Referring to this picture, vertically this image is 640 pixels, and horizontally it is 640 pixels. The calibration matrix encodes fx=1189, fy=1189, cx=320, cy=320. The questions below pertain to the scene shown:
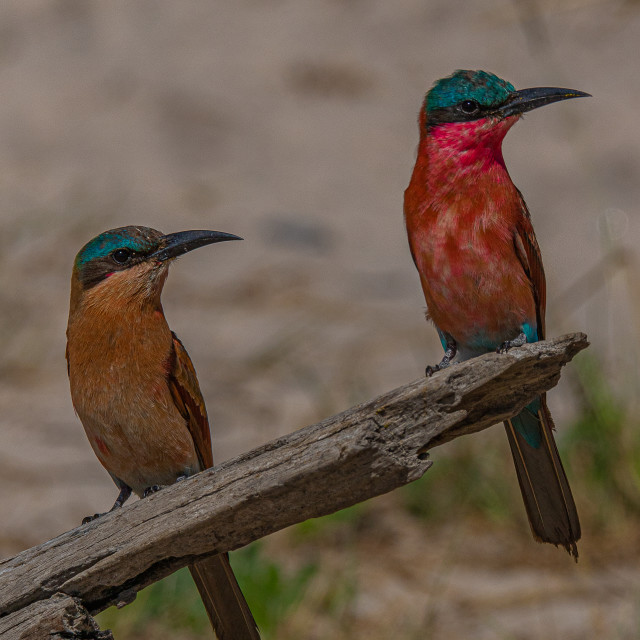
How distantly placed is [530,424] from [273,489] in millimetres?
1009

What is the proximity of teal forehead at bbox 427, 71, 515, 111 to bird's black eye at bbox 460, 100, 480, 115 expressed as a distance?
1 cm

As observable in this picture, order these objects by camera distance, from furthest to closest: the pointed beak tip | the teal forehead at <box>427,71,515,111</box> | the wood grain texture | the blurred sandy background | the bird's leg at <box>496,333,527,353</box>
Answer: the blurred sandy background < the pointed beak tip < the teal forehead at <box>427,71,515,111</box> < the bird's leg at <box>496,333,527,353</box> < the wood grain texture

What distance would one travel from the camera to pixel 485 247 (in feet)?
11.5

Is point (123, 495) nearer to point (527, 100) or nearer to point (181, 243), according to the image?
point (181, 243)

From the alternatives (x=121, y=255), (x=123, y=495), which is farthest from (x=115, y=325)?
(x=123, y=495)

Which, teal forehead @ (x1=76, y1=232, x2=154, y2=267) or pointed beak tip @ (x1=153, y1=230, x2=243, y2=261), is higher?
teal forehead @ (x1=76, y1=232, x2=154, y2=267)

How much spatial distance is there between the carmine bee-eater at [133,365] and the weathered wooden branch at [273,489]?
0.66 metres

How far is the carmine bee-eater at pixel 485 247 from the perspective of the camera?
137 inches

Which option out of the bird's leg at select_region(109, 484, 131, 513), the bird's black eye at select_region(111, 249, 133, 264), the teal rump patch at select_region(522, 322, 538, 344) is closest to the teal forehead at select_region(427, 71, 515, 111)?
the teal rump patch at select_region(522, 322, 538, 344)

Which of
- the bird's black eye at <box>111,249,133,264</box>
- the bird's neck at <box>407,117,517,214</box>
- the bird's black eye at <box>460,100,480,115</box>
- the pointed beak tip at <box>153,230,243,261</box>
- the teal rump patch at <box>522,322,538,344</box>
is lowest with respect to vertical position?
the teal rump patch at <box>522,322,538,344</box>

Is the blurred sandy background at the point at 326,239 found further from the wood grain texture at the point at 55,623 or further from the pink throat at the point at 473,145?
the pink throat at the point at 473,145

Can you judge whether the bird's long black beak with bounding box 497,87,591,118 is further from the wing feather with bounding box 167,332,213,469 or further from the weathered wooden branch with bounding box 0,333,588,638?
the wing feather with bounding box 167,332,213,469

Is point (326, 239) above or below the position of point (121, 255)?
above

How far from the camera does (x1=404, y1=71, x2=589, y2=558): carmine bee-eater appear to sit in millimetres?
3469
